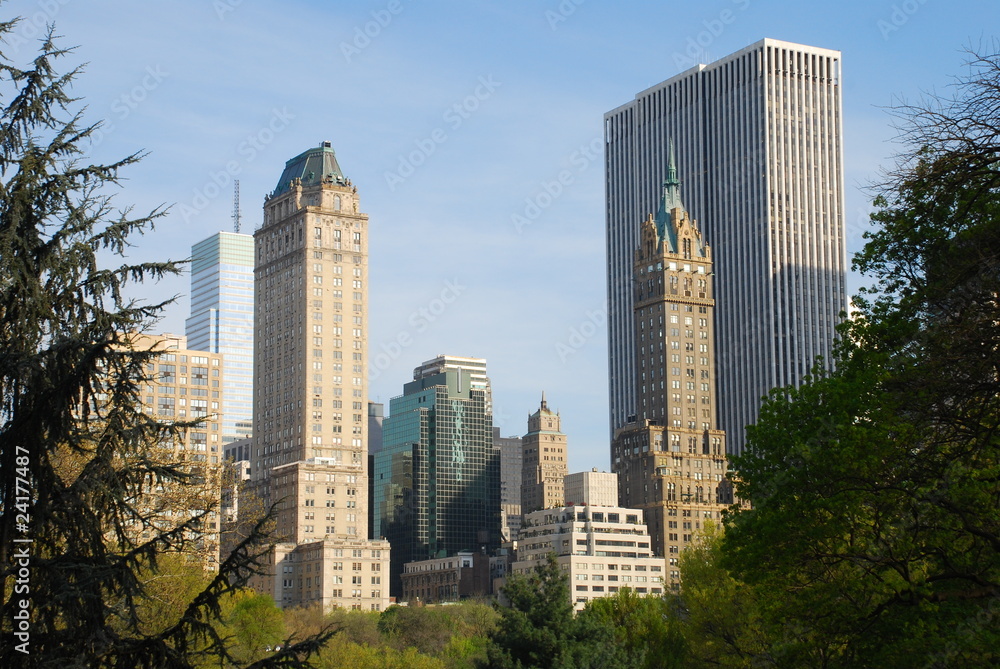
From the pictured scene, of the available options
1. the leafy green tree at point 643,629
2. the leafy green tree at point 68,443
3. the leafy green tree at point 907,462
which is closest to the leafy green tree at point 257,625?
the leafy green tree at point 643,629

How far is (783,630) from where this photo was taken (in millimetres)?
41844

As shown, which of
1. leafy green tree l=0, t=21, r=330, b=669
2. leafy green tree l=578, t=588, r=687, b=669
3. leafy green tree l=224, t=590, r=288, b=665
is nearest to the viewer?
leafy green tree l=0, t=21, r=330, b=669

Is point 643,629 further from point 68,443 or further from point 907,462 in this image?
point 68,443

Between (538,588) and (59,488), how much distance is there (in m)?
54.9

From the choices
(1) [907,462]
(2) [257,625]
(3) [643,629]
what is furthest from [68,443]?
(2) [257,625]

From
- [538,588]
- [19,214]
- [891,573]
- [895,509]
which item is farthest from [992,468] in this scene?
[538,588]

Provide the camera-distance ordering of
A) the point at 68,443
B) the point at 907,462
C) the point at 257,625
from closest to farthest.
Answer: the point at 68,443, the point at 907,462, the point at 257,625

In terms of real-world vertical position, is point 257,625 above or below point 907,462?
below

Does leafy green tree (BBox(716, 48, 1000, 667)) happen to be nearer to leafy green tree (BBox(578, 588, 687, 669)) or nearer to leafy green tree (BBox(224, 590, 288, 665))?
leafy green tree (BBox(578, 588, 687, 669))

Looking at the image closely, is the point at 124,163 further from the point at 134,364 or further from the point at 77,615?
the point at 77,615

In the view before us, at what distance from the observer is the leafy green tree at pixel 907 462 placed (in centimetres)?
2397

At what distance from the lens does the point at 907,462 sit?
97.3 feet

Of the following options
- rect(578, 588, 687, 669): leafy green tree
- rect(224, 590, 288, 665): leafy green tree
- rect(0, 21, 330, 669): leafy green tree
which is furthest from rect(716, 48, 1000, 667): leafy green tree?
rect(224, 590, 288, 665): leafy green tree

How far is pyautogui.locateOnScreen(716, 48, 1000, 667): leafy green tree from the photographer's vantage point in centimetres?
2397
